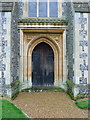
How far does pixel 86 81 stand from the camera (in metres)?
7.89

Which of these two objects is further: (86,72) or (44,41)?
(44,41)

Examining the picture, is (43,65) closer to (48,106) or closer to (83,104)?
(48,106)

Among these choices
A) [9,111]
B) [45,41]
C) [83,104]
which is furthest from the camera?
[45,41]

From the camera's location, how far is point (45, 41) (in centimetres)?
1002

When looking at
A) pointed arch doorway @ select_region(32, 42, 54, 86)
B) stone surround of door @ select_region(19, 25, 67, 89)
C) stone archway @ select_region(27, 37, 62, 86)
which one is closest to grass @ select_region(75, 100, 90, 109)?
stone surround of door @ select_region(19, 25, 67, 89)

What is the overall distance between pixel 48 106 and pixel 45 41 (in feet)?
14.0

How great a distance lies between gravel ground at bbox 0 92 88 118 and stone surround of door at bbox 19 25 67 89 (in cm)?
112

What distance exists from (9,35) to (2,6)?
A: 1520 mm

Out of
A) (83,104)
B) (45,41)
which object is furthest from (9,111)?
(45,41)

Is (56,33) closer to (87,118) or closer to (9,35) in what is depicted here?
(9,35)

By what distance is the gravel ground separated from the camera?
6.18 meters

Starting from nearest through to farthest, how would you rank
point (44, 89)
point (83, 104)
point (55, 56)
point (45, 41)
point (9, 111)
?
1. point (9, 111)
2. point (83, 104)
3. point (44, 89)
4. point (45, 41)
5. point (55, 56)

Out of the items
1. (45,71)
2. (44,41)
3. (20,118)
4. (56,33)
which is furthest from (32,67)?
(20,118)

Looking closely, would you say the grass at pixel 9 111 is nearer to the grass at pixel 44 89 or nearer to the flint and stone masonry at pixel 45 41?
the flint and stone masonry at pixel 45 41
